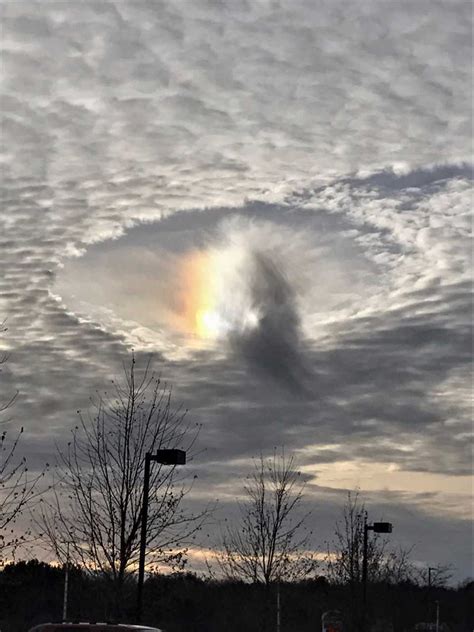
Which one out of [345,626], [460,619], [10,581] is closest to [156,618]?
[345,626]

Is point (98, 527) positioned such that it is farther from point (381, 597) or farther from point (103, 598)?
point (381, 597)

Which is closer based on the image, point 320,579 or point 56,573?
point 320,579

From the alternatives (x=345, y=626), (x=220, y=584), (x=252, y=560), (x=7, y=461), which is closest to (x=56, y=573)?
(x=220, y=584)

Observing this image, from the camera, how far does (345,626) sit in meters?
57.1

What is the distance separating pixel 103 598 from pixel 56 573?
56.6 m

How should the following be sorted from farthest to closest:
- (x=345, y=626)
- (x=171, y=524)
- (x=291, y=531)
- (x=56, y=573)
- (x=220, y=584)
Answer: (x=220, y=584) < (x=56, y=573) < (x=345, y=626) < (x=291, y=531) < (x=171, y=524)

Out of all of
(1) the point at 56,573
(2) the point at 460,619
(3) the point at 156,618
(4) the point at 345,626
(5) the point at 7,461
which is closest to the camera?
(5) the point at 7,461

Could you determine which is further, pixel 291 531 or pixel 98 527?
pixel 291 531

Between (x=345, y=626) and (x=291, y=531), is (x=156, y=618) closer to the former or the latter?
(x=345, y=626)

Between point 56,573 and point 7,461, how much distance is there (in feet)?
207

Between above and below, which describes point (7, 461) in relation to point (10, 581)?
above

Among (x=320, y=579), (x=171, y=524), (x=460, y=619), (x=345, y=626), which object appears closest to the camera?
(x=171, y=524)

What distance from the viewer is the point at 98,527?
109 feet

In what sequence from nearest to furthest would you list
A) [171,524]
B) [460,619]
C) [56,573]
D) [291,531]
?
[171,524], [291,531], [56,573], [460,619]
